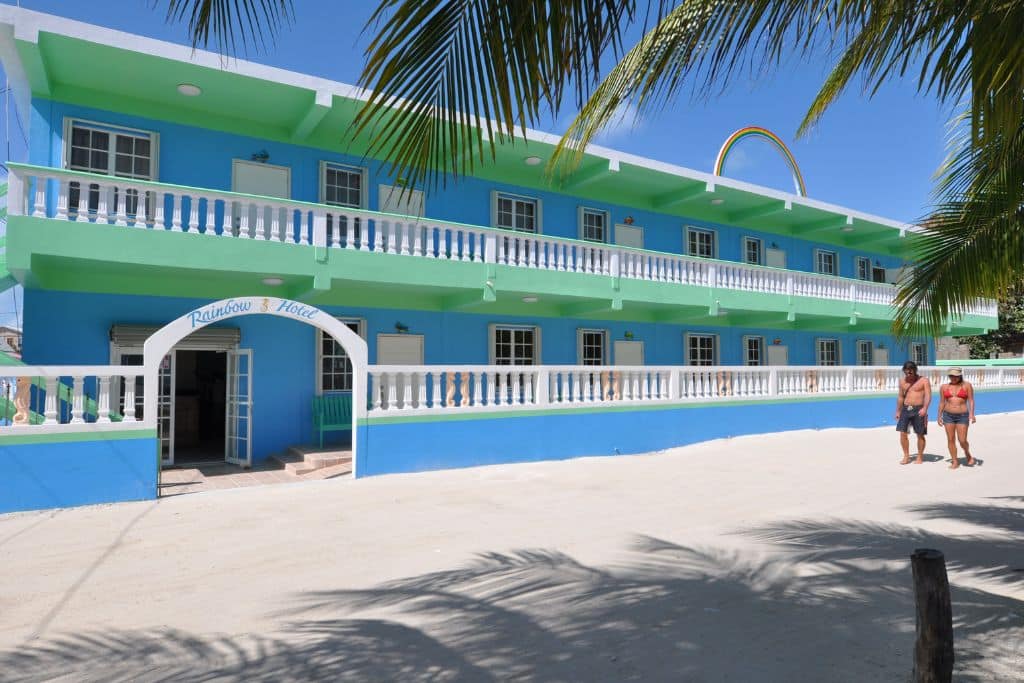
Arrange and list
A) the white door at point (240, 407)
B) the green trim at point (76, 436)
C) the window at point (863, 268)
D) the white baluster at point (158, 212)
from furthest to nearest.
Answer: the window at point (863, 268)
the white door at point (240, 407)
the white baluster at point (158, 212)
the green trim at point (76, 436)

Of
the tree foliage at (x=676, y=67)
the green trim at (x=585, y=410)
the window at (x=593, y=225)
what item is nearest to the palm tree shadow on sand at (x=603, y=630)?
the tree foliage at (x=676, y=67)

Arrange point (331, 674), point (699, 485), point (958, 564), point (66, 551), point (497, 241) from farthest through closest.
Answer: point (497, 241) → point (699, 485) → point (66, 551) → point (958, 564) → point (331, 674)

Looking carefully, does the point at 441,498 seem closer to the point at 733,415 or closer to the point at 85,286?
the point at 85,286

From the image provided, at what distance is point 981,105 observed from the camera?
345 centimetres

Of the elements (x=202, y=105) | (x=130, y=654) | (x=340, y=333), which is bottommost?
(x=130, y=654)

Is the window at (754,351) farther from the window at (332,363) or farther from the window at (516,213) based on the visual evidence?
the window at (332,363)

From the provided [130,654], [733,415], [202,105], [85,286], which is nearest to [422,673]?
[130,654]

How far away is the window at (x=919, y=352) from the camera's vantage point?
23609 mm

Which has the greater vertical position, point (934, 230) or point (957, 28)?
point (957, 28)

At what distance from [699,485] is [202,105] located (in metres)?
9.97

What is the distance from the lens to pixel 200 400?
14953mm

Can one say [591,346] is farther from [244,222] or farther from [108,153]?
[108,153]

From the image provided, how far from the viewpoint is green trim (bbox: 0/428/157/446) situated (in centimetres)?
696

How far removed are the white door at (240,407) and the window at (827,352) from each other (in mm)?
17267
